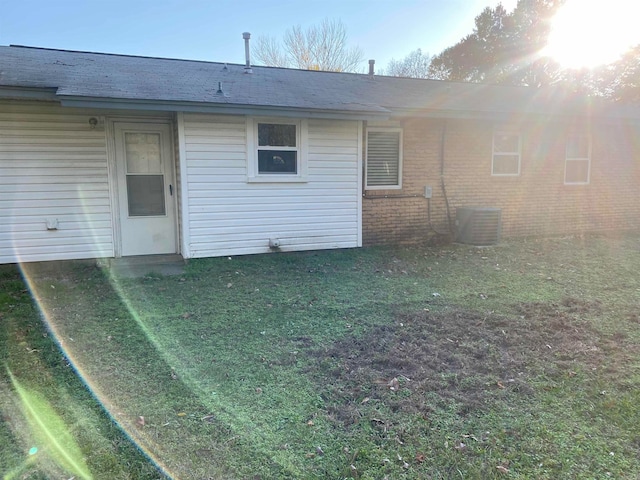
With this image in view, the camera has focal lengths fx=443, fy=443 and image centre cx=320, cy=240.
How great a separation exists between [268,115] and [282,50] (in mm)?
21276

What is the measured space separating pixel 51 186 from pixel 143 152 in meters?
1.42

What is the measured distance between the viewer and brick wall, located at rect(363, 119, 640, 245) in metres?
8.72

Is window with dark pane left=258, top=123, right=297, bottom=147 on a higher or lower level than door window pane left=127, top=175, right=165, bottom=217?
higher

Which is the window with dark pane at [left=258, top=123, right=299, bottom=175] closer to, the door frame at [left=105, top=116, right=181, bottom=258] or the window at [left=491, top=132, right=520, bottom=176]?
the door frame at [left=105, top=116, right=181, bottom=258]

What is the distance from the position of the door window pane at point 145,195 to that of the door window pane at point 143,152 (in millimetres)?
130

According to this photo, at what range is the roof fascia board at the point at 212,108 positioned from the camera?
19.1ft

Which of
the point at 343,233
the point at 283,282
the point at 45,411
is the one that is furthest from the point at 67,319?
the point at 343,233

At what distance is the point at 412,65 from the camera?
31.2m

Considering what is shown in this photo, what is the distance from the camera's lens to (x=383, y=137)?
8531mm

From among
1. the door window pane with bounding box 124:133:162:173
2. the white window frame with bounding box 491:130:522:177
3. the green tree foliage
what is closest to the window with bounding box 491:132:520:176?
the white window frame with bounding box 491:130:522:177

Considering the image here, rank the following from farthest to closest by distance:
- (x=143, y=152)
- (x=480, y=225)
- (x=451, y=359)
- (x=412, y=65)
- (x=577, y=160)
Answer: (x=412, y=65)
(x=577, y=160)
(x=480, y=225)
(x=143, y=152)
(x=451, y=359)

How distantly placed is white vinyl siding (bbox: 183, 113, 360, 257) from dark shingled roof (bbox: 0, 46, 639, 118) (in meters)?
0.49

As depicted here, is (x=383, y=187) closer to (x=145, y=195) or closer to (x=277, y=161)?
(x=277, y=161)

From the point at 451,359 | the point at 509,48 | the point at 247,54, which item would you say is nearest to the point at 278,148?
the point at 247,54
